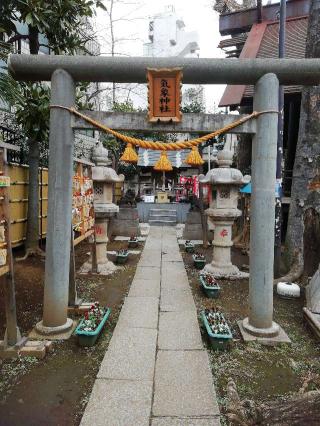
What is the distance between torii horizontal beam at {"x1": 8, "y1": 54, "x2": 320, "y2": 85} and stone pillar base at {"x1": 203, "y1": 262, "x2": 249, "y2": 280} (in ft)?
17.0

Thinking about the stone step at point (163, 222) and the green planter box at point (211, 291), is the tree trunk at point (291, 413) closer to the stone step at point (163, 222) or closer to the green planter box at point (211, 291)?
the green planter box at point (211, 291)

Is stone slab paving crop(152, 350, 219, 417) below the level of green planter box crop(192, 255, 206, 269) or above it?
below

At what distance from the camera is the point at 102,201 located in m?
8.96

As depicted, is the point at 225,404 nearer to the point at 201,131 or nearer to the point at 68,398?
the point at 68,398

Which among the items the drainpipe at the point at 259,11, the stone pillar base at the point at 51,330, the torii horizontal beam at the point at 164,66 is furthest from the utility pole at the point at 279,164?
the drainpipe at the point at 259,11

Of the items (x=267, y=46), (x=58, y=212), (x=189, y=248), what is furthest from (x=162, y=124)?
(x=267, y=46)

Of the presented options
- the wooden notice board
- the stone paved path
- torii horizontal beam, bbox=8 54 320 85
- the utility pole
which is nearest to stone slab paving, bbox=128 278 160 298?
the stone paved path

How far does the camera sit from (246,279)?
841 cm

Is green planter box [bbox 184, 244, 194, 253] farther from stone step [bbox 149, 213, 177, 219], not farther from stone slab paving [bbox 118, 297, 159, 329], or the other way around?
stone step [bbox 149, 213, 177, 219]

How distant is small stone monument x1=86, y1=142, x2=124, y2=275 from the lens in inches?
346

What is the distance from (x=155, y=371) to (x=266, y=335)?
76.1 inches

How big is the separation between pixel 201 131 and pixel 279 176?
377cm

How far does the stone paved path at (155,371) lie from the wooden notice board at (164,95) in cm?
340

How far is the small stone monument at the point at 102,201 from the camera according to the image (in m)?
8.78
